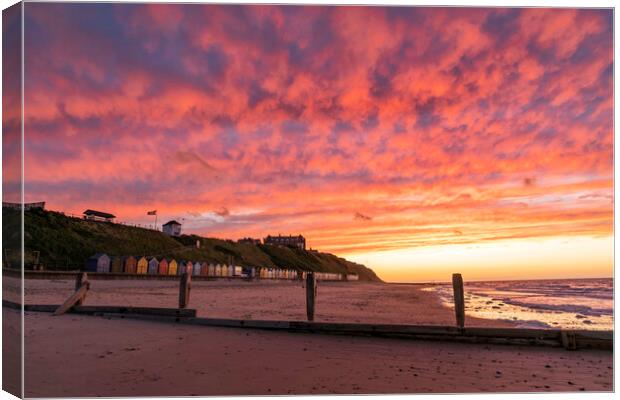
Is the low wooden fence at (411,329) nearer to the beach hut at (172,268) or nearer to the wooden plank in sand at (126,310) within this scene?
the wooden plank in sand at (126,310)

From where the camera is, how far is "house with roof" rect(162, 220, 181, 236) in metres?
140

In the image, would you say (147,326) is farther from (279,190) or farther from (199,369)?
(279,190)

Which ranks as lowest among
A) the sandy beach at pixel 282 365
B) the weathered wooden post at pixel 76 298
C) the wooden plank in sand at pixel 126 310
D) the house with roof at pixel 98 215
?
the sandy beach at pixel 282 365

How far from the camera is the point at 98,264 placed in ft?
238

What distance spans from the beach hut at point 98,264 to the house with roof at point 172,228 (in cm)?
6552

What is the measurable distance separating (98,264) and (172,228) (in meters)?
68.4

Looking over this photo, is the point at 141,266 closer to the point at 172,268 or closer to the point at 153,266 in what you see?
the point at 153,266

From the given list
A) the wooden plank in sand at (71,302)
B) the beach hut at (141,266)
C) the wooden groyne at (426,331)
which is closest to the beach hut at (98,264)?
the beach hut at (141,266)

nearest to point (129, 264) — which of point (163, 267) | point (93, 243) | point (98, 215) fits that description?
point (163, 267)

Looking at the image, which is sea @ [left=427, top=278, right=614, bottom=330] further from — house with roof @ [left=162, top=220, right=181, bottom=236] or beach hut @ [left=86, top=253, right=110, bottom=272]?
house with roof @ [left=162, top=220, right=181, bottom=236]

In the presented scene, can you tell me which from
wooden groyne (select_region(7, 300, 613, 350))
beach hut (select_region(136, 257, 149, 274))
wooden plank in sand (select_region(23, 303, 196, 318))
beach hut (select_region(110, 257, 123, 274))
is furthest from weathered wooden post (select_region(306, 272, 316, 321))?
beach hut (select_region(136, 257, 149, 274))

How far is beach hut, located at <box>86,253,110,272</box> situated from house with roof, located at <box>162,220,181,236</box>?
65.5 metres

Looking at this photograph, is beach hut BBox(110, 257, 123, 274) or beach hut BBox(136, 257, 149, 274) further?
beach hut BBox(136, 257, 149, 274)

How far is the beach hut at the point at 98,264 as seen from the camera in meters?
72.4
